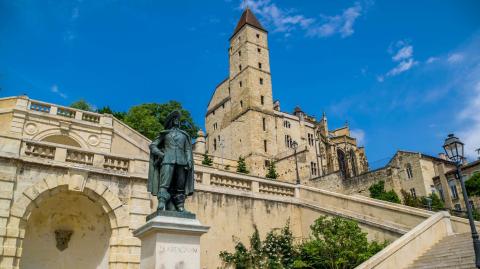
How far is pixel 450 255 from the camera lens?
488 inches

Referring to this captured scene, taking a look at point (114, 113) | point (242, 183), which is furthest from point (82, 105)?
point (242, 183)

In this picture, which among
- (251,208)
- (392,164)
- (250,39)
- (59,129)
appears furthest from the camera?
(250,39)

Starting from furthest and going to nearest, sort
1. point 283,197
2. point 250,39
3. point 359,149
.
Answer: point 359,149
point 250,39
point 283,197

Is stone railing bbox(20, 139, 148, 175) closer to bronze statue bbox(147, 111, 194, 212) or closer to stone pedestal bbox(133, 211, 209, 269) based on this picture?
bronze statue bbox(147, 111, 194, 212)

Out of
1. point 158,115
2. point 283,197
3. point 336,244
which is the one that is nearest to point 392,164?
point 158,115

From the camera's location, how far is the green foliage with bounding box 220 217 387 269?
13.9 meters

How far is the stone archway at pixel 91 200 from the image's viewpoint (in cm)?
1237

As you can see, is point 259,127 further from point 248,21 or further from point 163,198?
point 163,198

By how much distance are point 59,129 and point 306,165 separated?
39256 millimetres

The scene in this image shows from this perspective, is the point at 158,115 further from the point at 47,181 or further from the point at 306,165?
the point at 47,181

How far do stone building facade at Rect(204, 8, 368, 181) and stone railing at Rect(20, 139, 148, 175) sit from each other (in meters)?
42.9

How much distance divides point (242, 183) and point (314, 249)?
449cm

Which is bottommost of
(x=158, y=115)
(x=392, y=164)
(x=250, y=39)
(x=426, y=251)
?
(x=426, y=251)

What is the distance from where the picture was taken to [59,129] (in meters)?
23.5
